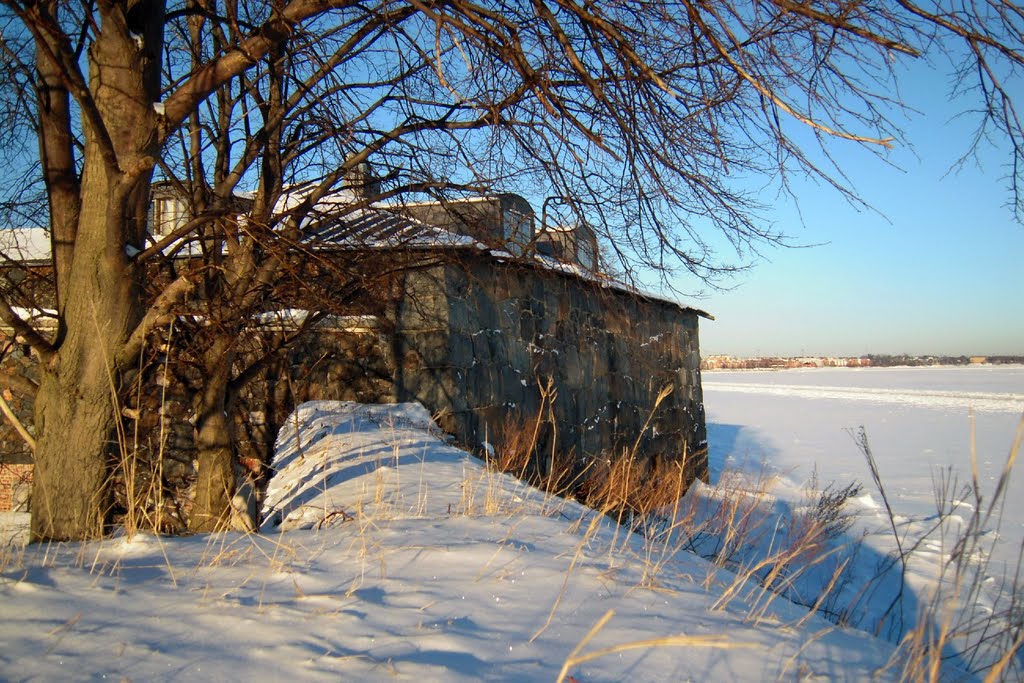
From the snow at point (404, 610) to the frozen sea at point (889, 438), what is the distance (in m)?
1.26

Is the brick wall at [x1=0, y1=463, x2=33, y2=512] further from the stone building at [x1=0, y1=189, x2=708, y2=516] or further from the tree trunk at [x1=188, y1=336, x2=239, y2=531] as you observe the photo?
the tree trunk at [x1=188, y1=336, x2=239, y2=531]

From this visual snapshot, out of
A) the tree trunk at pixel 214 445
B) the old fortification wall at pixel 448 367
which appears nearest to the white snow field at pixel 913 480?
the old fortification wall at pixel 448 367

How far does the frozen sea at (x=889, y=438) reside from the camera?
938 cm

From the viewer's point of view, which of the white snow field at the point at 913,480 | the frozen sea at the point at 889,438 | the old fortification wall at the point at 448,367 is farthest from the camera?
the frozen sea at the point at 889,438

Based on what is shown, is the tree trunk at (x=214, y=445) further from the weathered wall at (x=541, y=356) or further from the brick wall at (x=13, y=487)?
the brick wall at (x=13, y=487)

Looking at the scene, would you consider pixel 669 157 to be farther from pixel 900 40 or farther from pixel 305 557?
pixel 305 557

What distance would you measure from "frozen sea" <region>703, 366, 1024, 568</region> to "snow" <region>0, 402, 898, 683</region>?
1261 mm

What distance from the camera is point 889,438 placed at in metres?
15.4

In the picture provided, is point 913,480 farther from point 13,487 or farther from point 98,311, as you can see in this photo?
point 13,487

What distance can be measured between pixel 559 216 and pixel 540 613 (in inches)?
94.4

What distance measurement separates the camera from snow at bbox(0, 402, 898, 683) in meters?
1.67

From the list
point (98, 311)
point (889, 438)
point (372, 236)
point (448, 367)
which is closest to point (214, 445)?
point (98, 311)

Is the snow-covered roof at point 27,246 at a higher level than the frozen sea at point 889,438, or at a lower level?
higher

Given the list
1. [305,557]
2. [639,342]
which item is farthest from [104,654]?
[639,342]
